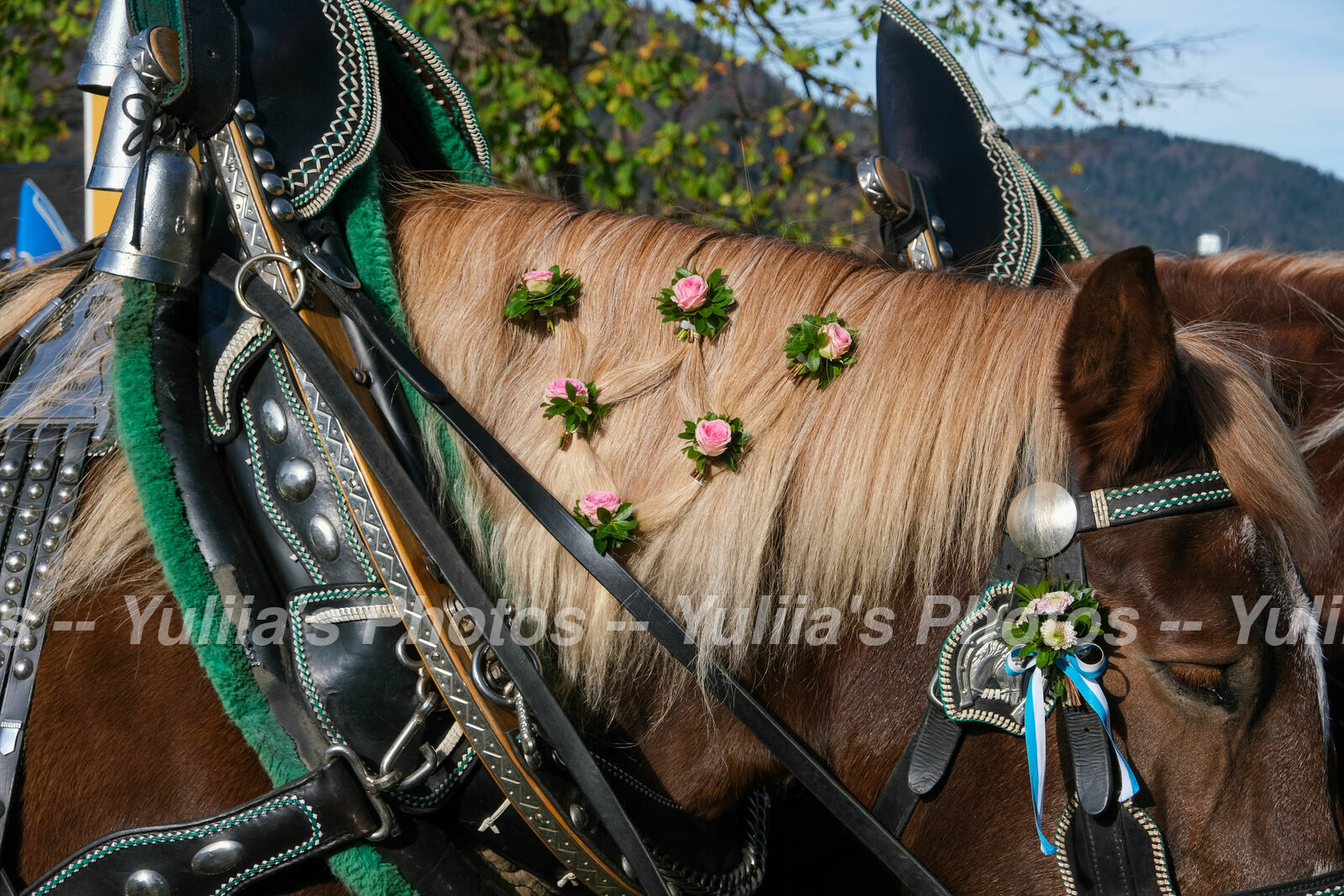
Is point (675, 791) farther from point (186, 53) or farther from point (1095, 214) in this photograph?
point (1095, 214)

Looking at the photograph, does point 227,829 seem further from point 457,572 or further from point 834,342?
point 834,342

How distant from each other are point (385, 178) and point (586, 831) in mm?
929

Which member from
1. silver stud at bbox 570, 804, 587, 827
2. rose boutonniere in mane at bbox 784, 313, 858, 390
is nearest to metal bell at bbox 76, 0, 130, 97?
rose boutonniere in mane at bbox 784, 313, 858, 390

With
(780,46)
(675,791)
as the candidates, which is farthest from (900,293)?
(780,46)

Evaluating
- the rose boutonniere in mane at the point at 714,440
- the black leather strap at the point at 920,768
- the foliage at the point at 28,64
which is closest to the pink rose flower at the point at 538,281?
the rose boutonniere in mane at the point at 714,440

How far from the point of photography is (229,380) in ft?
3.89

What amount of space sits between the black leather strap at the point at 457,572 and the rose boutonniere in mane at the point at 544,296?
0.24 m

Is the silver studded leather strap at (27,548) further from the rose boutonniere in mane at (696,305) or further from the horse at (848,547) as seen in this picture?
the rose boutonniere in mane at (696,305)

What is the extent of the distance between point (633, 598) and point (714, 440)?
0.20 metres

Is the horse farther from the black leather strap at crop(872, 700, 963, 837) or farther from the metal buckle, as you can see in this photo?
the metal buckle

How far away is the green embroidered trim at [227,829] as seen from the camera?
1087 mm

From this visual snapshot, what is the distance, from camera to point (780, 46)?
13.1 feet

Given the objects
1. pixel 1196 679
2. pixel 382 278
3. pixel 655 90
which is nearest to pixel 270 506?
pixel 382 278

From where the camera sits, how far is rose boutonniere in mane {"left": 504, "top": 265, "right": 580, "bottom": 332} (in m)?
1.25
